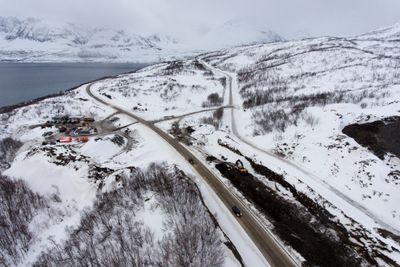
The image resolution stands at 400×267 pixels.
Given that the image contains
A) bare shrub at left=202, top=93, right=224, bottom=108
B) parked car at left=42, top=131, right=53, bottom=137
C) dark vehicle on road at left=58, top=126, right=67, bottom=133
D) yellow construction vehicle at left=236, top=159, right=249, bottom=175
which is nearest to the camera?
yellow construction vehicle at left=236, top=159, right=249, bottom=175

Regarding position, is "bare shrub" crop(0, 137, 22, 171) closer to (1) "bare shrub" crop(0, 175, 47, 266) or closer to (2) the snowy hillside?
(2) the snowy hillside

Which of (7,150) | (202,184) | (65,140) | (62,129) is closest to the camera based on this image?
(202,184)

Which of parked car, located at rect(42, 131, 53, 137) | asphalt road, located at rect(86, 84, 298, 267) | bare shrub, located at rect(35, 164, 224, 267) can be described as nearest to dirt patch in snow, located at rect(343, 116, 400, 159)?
asphalt road, located at rect(86, 84, 298, 267)

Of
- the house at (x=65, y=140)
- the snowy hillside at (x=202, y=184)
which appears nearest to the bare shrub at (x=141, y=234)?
the snowy hillside at (x=202, y=184)

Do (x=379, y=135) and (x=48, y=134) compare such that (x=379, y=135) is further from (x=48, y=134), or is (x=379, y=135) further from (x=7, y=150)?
(x=7, y=150)

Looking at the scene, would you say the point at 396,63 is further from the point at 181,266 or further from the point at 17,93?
the point at 17,93

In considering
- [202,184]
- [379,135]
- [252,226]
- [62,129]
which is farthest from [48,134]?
[379,135]

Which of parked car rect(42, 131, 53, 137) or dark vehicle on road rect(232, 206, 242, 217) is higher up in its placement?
parked car rect(42, 131, 53, 137)

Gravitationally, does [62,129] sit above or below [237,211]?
above
